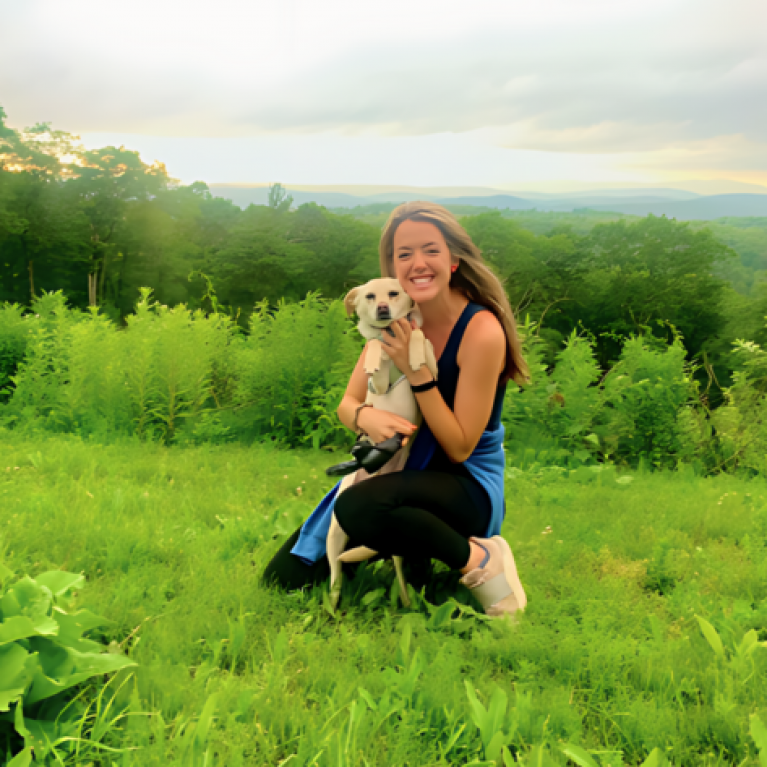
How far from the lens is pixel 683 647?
2396mm

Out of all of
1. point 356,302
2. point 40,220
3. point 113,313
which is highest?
point 40,220

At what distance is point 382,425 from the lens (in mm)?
2520

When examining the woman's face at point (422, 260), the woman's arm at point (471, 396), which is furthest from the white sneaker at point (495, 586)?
the woman's face at point (422, 260)

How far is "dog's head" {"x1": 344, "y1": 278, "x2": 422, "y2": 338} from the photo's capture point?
2.47 metres

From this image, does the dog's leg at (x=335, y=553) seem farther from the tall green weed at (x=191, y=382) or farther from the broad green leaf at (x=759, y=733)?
the tall green weed at (x=191, y=382)

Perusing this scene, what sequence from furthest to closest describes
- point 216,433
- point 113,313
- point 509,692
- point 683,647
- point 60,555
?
1. point 113,313
2. point 216,433
3. point 60,555
4. point 683,647
5. point 509,692

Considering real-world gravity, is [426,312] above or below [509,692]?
above

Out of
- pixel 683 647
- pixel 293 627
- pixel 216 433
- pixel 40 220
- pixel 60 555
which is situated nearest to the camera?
pixel 683 647

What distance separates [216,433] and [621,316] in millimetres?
18878

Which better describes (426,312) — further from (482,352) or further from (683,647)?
(683,647)

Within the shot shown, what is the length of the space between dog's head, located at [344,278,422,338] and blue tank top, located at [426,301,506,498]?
24 centimetres

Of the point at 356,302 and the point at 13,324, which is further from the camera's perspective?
the point at 13,324

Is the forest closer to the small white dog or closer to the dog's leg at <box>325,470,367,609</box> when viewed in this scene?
the dog's leg at <box>325,470,367,609</box>

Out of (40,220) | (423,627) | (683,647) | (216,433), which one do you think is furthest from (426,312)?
(40,220)
